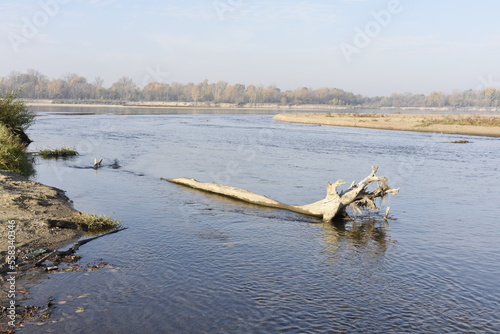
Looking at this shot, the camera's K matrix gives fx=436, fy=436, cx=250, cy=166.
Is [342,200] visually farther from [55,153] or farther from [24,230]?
[55,153]

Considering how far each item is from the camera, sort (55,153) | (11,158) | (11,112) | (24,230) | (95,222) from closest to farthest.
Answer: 1. (24,230)
2. (95,222)
3. (11,158)
4. (11,112)
5. (55,153)

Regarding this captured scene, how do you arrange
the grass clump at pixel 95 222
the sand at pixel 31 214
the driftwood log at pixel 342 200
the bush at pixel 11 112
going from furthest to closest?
the bush at pixel 11 112, the driftwood log at pixel 342 200, the grass clump at pixel 95 222, the sand at pixel 31 214

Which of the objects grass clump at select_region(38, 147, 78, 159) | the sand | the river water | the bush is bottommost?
the river water

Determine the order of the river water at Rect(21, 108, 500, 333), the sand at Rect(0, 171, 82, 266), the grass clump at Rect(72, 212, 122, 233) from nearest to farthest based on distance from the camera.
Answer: the river water at Rect(21, 108, 500, 333) < the sand at Rect(0, 171, 82, 266) < the grass clump at Rect(72, 212, 122, 233)

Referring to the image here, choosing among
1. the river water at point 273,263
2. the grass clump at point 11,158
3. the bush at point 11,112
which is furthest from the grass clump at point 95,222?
the bush at point 11,112

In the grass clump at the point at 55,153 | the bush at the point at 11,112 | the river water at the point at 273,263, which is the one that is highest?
the bush at the point at 11,112

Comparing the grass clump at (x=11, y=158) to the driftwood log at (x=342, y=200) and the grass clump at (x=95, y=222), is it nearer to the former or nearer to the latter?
the grass clump at (x=95, y=222)

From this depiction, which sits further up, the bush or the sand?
the bush

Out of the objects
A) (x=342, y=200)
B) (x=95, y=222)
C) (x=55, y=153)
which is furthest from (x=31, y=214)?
(x=55, y=153)

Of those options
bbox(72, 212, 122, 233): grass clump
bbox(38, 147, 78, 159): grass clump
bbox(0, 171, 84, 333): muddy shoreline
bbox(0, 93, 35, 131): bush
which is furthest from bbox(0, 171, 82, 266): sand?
bbox(0, 93, 35, 131): bush

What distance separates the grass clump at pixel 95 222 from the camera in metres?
16.7

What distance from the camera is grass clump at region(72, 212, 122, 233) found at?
54.7 feet

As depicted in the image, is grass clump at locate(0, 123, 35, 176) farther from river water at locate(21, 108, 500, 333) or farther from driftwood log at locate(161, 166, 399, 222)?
driftwood log at locate(161, 166, 399, 222)

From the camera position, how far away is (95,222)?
16844 mm
